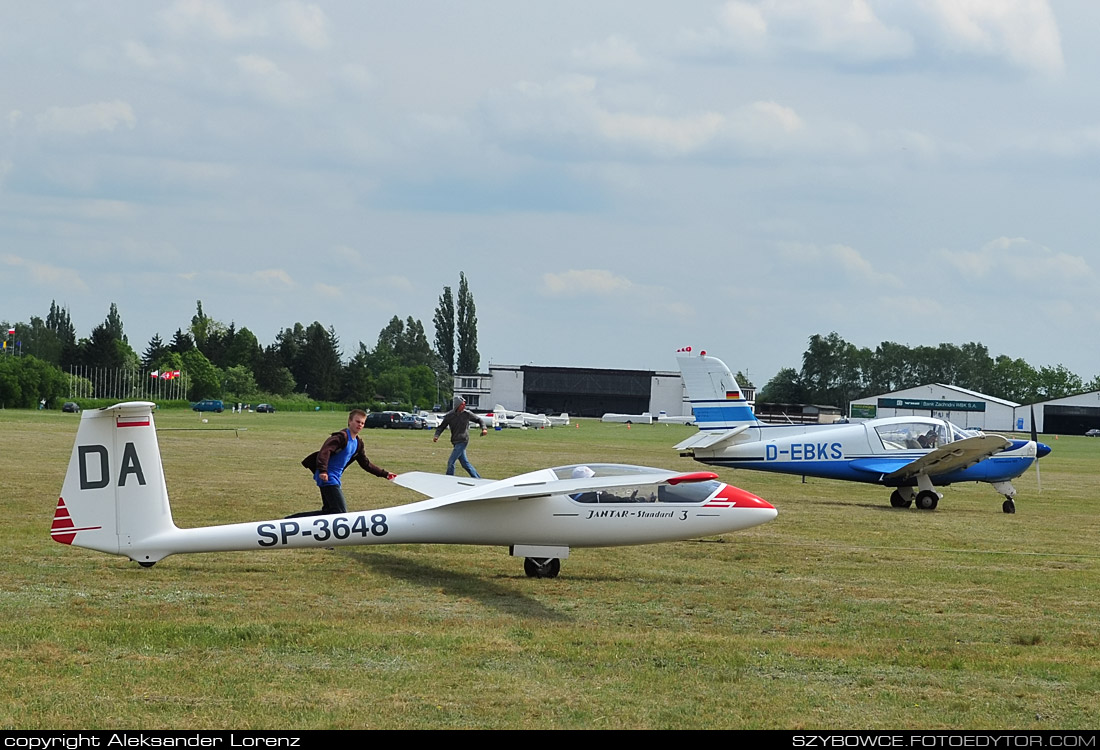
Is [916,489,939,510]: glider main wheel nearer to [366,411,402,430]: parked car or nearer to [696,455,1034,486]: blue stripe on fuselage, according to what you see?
[696,455,1034,486]: blue stripe on fuselage

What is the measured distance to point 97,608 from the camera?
9.09 m

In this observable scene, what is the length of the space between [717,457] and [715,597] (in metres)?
11.0

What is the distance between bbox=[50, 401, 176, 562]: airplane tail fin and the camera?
9.13 meters

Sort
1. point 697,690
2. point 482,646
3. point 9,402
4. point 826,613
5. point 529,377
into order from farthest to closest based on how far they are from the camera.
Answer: point 529,377 → point 9,402 → point 826,613 → point 482,646 → point 697,690

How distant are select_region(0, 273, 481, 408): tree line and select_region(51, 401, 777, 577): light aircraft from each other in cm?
9027

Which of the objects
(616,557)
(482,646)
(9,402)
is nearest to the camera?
(482,646)

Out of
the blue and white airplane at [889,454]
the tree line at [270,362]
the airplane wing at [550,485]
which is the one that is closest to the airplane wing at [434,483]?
the airplane wing at [550,485]

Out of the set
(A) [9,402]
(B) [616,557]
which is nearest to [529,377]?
(A) [9,402]

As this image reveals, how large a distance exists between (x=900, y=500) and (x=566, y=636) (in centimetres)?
1354

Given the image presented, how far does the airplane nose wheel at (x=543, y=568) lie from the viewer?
1128 cm

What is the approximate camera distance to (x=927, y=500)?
2023 cm

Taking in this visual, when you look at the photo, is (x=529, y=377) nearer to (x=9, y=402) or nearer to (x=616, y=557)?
(x=9, y=402)

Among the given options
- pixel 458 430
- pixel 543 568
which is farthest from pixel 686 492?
pixel 458 430
